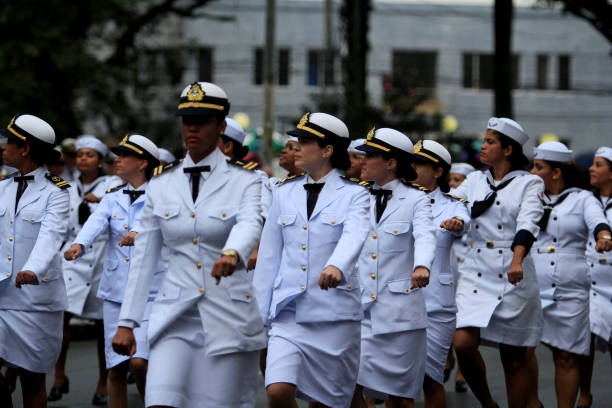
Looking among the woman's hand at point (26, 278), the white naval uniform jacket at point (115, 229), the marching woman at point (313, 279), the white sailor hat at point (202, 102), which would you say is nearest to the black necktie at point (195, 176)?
the white sailor hat at point (202, 102)

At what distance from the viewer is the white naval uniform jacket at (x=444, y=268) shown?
27.7 feet

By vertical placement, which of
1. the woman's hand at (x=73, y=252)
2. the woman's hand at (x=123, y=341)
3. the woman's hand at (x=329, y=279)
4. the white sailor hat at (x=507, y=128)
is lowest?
the woman's hand at (x=73, y=252)

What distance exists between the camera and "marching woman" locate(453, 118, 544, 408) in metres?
8.41

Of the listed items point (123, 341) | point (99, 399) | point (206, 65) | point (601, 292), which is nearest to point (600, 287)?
point (601, 292)

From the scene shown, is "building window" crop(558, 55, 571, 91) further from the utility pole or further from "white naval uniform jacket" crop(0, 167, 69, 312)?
"white naval uniform jacket" crop(0, 167, 69, 312)

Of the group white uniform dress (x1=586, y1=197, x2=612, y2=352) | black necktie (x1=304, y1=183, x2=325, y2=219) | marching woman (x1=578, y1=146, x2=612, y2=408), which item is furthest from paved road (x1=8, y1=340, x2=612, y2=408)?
black necktie (x1=304, y1=183, x2=325, y2=219)

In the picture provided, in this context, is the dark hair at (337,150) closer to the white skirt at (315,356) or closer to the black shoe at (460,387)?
the white skirt at (315,356)

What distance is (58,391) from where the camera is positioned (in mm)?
10258

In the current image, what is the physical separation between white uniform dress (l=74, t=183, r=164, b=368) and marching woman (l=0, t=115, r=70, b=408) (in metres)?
0.62

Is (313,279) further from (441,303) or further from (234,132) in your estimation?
(234,132)

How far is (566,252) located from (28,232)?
4440 mm

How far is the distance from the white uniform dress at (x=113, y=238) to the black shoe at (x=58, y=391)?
5.29ft

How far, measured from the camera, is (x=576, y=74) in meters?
47.8

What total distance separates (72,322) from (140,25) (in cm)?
1623
